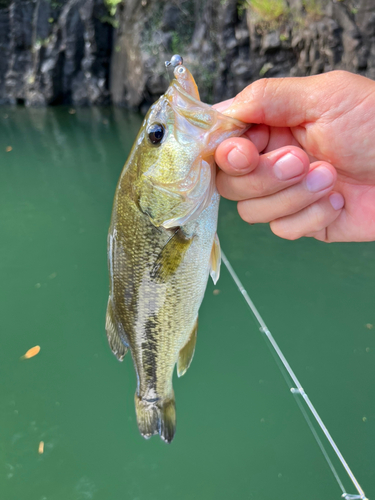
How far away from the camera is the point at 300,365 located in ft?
10.9

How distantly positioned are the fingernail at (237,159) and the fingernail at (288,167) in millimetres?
156

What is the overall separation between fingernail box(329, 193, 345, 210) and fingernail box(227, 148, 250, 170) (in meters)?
0.60

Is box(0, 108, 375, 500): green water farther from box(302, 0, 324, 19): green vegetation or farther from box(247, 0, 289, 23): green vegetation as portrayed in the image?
box(247, 0, 289, 23): green vegetation

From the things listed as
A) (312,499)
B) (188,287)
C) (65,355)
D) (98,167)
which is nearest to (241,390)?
(312,499)

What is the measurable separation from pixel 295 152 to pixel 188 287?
660 millimetres

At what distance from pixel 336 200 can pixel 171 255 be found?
2.76 feet

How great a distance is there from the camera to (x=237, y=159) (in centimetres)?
134

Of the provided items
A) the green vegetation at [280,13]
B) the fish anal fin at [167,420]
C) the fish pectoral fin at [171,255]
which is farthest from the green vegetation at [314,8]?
the fish anal fin at [167,420]

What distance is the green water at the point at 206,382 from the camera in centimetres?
269

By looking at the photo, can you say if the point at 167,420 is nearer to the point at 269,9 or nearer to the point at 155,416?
the point at 155,416

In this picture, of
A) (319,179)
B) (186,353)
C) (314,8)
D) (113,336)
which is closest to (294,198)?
(319,179)

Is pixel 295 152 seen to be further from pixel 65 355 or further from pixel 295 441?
pixel 65 355

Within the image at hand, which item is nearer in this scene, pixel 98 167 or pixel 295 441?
pixel 295 441

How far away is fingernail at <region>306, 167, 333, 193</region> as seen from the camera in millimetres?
1516
